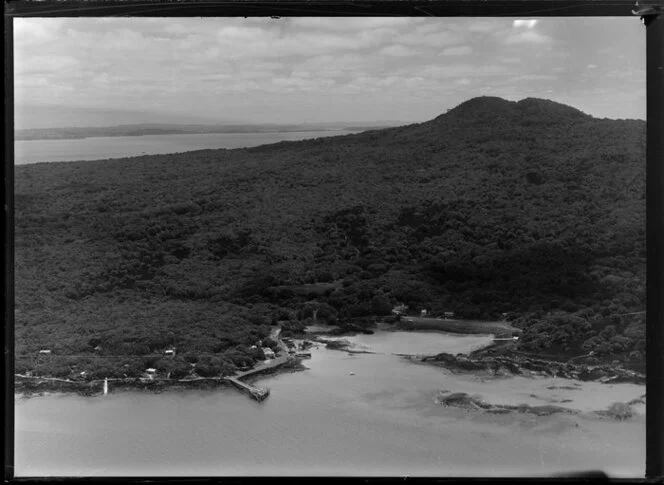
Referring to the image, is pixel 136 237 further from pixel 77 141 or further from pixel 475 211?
pixel 475 211

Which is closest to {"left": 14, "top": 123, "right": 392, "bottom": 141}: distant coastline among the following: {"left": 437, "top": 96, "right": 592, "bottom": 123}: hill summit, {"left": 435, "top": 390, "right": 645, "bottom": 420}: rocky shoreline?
{"left": 437, "top": 96, "right": 592, "bottom": 123}: hill summit

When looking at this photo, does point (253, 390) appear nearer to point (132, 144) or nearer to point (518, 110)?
point (132, 144)

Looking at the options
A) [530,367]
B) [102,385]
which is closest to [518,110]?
[530,367]

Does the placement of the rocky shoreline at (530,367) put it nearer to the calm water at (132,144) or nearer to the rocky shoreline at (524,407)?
the rocky shoreline at (524,407)

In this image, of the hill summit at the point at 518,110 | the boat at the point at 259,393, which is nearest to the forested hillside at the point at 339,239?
the hill summit at the point at 518,110

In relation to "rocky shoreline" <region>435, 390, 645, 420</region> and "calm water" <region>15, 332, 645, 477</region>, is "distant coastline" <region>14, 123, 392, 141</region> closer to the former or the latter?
"calm water" <region>15, 332, 645, 477</region>
